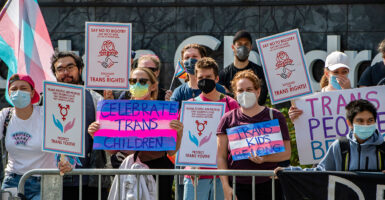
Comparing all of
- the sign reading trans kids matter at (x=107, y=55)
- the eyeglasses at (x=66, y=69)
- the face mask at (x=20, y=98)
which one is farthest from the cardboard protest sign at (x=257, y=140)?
the face mask at (x=20, y=98)

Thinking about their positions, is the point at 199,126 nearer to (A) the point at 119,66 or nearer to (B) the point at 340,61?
(A) the point at 119,66

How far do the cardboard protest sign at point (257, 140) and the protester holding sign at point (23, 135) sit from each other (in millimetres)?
1817

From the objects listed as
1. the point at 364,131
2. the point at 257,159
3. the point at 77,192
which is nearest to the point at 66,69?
the point at 77,192

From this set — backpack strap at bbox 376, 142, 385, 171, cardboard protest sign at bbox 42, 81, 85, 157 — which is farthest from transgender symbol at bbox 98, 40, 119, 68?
backpack strap at bbox 376, 142, 385, 171

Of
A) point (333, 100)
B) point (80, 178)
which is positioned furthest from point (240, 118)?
point (80, 178)

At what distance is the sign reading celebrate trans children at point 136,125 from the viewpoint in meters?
7.40

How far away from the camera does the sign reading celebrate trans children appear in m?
7.40

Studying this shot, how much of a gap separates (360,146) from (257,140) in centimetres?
95

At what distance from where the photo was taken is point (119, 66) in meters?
7.77

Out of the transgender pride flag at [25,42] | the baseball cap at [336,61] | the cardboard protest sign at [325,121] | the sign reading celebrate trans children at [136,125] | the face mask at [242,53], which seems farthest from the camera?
the transgender pride flag at [25,42]

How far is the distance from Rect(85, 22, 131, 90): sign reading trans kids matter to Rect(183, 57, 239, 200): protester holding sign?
69cm

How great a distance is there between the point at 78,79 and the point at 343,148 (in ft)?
8.68

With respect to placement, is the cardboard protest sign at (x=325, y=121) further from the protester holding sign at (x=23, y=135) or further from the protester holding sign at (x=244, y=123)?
the protester holding sign at (x=23, y=135)

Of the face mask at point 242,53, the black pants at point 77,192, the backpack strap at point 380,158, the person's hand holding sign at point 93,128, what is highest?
the face mask at point 242,53
